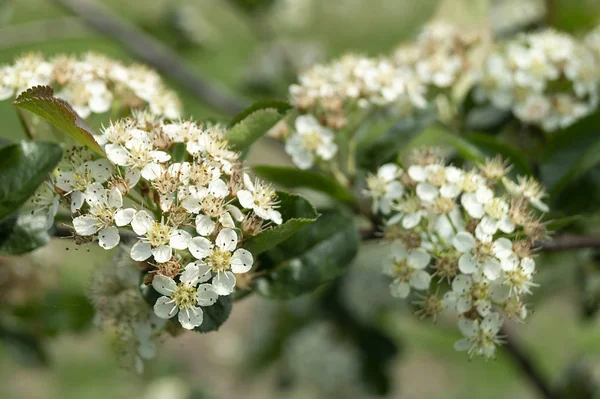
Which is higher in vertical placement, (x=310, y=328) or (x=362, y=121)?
(x=362, y=121)

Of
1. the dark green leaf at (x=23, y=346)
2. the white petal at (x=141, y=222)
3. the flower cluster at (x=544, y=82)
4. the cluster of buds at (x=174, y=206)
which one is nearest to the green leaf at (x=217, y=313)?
the cluster of buds at (x=174, y=206)

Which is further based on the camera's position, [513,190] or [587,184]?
[587,184]

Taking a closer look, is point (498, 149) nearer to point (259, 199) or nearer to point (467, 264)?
point (467, 264)

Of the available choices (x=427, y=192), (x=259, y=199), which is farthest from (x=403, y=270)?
(x=259, y=199)

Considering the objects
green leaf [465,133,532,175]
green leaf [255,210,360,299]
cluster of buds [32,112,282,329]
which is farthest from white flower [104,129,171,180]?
green leaf [465,133,532,175]

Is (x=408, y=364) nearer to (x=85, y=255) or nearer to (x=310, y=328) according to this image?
(x=310, y=328)

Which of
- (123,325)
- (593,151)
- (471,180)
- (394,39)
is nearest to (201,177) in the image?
(123,325)

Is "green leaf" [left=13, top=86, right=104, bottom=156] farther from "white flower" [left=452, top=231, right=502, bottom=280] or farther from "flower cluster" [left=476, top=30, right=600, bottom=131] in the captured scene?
"flower cluster" [left=476, top=30, right=600, bottom=131]
